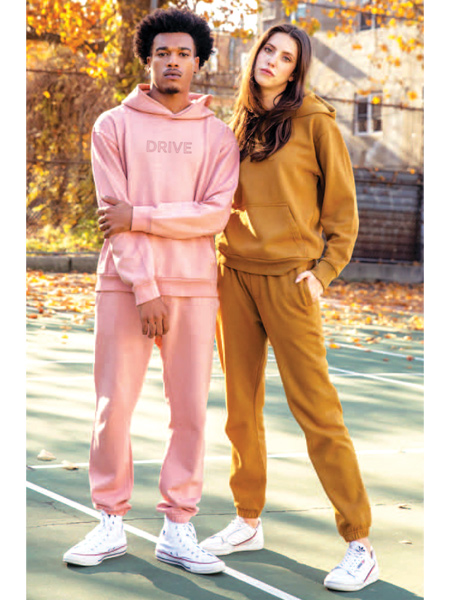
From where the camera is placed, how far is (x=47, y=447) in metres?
5.44

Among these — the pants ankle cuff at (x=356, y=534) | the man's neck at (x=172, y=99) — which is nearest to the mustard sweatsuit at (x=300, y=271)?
the pants ankle cuff at (x=356, y=534)

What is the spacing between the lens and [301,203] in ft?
12.0

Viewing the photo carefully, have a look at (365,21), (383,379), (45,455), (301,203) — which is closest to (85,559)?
(301,203)

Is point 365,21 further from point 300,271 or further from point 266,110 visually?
point 300,271

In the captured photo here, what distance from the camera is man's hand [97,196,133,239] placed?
11.5 feet

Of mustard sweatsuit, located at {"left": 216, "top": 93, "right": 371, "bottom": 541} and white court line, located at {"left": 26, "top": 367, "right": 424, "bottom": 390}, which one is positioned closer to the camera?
mustard sweatsuit, located at {"left": 216, "top": 93, "right": 371, "bottom": 541}

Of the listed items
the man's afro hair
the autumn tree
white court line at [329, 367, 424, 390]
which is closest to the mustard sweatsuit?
the man's afro hair

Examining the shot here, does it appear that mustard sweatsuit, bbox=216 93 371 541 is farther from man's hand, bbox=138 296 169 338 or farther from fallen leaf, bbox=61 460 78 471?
fallen leaf, bbox=61 460 78 471

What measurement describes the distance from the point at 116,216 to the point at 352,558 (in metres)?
1.50

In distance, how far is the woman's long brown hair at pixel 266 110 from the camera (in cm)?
366

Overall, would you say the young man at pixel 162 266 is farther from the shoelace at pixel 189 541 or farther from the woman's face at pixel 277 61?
the woman's face at pixel 277 61

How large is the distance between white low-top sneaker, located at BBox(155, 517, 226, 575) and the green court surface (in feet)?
0.14
